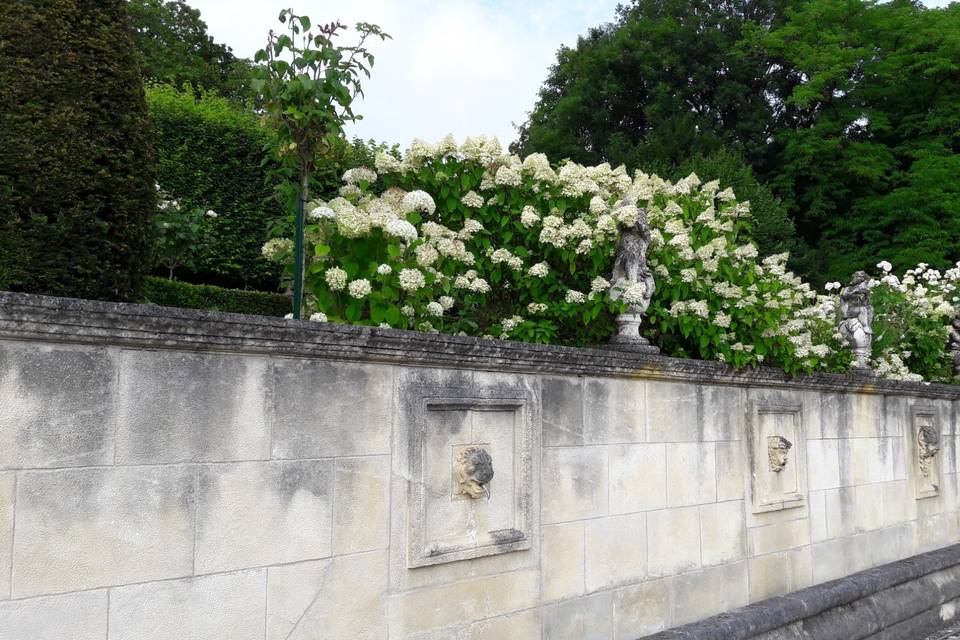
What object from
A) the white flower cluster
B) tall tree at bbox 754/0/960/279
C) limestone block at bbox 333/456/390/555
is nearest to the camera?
limestone block at bbox 333/456/390/555

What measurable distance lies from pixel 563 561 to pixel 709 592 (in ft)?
5.06

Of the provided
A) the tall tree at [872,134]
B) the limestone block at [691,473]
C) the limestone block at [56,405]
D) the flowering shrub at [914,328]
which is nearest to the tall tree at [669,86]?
the tall tree at [872,134]

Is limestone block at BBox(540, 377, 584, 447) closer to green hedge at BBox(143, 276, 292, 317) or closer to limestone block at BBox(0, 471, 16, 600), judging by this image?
limestone block at BBox(0, 471, 16, 600)

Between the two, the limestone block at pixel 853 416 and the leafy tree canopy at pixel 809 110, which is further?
the leafy tree canopy at pixel 809 110

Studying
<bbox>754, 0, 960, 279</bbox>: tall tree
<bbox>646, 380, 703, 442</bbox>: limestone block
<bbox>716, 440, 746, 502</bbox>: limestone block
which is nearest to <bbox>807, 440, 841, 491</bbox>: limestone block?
<bbox>716, 440, 746, 502</bbox>: limestone block

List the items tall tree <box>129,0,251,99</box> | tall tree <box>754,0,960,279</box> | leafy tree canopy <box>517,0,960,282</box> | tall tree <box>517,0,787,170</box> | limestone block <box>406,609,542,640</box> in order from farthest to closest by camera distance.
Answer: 1. tall tree <box>129,0,251,99</box>
2. tall tree <box>517,0,787,170</box>
3. leafy tree canopy <box>517,0,960,282</box>
4. tall tree <box>754,0,960,279</box>
5. limestone block <box>406,609,542,640</box>

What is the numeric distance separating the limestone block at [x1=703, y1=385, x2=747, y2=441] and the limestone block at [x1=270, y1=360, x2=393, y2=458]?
2.67 meters

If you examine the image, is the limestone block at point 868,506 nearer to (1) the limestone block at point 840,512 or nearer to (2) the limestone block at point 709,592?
(1) the limestone block at point 840,512

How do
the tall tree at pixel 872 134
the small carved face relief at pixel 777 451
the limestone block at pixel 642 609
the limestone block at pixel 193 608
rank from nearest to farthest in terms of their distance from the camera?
the limestone block at pixel 193 608
the limestone block at pixel 642 609
the small carved face relief at pixel 777 451
the tall tree at pixel 872 134

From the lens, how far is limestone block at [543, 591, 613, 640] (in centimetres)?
421

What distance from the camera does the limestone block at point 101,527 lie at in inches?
96.2

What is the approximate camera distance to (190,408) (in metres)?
2.81

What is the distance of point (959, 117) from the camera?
19.8 metres

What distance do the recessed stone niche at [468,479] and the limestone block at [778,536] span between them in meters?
2.44
